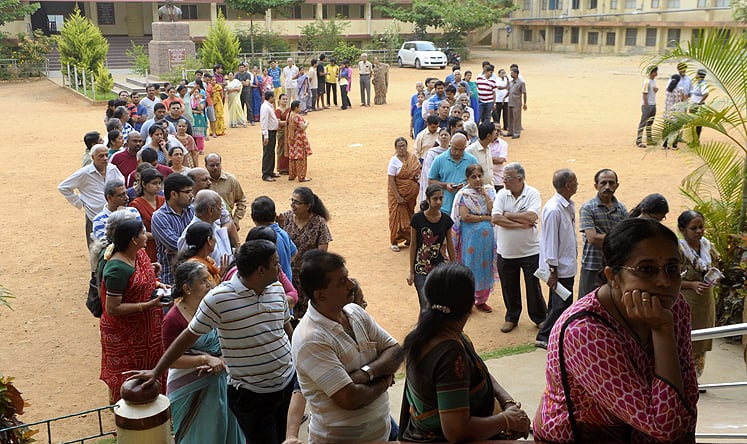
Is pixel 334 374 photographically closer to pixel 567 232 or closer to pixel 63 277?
pixel 567 232

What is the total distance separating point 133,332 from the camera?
471 cm

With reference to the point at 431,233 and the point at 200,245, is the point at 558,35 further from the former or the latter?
the point at 200,245

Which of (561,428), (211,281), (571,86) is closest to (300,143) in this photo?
(211,281)

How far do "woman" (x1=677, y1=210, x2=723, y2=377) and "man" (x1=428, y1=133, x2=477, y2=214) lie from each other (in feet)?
9.18

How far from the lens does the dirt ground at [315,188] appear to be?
686 centimetres

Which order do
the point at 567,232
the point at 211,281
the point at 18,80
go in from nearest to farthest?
the point at 211,281 < the point at 567,232 < the point at 18,80

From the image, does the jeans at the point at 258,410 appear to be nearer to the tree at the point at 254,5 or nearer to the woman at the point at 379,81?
the woman at the point at 379,81

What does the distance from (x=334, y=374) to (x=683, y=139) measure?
579 centimetres

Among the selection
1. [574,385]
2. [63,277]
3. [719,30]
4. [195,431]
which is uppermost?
[719,30]

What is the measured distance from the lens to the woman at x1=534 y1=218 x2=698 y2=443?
78.5 inches

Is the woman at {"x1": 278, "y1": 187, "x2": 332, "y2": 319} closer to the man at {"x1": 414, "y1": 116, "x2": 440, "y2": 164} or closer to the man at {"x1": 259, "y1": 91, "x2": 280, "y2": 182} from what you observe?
the man at {"x1": 414, "y1": 116, "x2": 440, "y2": 164}

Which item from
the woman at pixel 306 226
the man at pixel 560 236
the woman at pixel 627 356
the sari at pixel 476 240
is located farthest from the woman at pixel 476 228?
the woman at pixel 627 356

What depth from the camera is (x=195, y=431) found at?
4.04 metres

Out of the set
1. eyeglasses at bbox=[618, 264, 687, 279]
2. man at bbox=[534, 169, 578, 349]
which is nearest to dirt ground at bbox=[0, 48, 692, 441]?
man at bbox=[534, 169, 578, 349]
